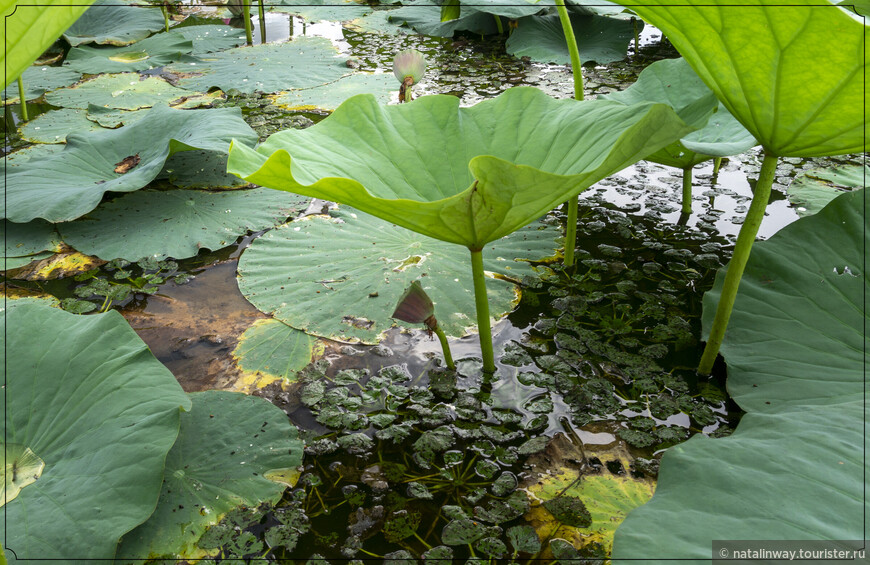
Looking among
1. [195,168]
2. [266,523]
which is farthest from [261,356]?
[195,168]

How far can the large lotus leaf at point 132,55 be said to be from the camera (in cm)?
349

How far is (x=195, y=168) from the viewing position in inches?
91.0

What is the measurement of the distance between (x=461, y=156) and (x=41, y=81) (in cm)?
302

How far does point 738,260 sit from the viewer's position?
3.94 feet

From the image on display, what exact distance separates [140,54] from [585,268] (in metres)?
3.31

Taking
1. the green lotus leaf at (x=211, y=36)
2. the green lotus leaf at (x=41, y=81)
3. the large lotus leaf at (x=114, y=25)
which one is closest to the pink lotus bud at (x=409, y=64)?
the green lotus leaf at (x=41, y=81)

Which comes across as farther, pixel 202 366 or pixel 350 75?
pixel 350 75

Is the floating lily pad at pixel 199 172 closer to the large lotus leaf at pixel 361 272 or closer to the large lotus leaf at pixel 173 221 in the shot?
the large lotus leaf at pixel 173 221

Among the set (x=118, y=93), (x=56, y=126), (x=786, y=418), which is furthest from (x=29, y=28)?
(x=118, y=93)

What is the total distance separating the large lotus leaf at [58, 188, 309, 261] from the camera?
6.18 ft

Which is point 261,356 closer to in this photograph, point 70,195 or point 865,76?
point 70,195

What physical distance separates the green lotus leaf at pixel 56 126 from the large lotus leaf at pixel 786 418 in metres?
2.68

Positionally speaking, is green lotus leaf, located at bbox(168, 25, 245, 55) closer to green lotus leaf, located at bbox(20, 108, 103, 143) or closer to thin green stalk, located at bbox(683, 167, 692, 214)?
green lotus leaf, located at bbox(20, 108, 103, 143)

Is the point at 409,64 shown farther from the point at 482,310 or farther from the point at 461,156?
the point at 482,310
